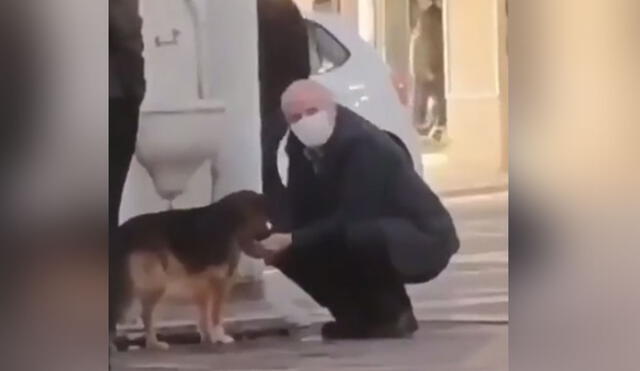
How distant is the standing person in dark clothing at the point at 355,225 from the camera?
2.59 ft

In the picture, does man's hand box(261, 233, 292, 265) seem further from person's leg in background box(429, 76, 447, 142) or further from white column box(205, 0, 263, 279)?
person's leg in background box(429, 76, 447, 142)

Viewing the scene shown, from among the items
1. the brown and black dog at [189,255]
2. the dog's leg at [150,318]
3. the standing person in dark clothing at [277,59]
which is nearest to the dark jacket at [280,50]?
the standing person in dark clothing at [277,59]

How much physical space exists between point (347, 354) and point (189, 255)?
18 centimetres

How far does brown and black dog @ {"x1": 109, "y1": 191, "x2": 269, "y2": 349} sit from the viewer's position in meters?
0.80

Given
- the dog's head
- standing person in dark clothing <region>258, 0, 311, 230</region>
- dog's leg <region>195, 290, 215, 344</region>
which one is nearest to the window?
standing person in dark clothing <region>258, 0, 311, 230</region>

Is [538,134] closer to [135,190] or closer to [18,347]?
[135,190]

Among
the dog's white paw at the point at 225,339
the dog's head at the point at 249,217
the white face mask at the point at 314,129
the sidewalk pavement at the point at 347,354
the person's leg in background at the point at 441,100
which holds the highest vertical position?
the person's leg in background at the point at 441,100

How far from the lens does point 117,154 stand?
802 millimetres

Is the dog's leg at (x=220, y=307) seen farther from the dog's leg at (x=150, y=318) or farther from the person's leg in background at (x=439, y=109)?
the person's leg in background at (x=439, y=109)

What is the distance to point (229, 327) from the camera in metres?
0.80

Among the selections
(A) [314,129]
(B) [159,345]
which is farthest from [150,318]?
(A) [314,129]

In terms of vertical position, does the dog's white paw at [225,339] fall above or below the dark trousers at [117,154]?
below

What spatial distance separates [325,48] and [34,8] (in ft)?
0.94

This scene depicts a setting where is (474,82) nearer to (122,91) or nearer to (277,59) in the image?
(277,59)
